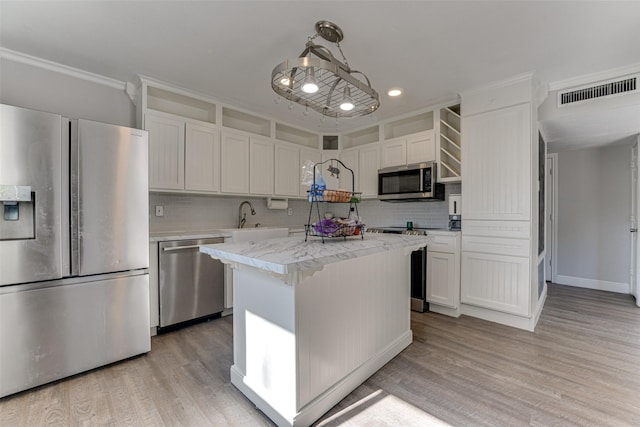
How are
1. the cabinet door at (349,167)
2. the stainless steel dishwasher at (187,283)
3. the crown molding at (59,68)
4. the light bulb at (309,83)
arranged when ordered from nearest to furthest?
the light bulb at (309,83) → the crown molding at (59,68) → the stainless steel dishwasher at (187,283) → the cabinet door at (349,167)

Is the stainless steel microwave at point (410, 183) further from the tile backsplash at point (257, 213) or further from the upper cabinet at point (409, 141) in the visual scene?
the tile backsplash at point (257, 213)

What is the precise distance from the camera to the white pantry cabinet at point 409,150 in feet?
11.4

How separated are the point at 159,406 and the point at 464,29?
3158 mm

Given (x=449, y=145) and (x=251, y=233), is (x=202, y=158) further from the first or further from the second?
(x=449, y=145)

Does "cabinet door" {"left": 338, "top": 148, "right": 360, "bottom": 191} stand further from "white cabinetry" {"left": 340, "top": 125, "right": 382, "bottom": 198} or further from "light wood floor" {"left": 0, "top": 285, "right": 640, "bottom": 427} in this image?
"light wood floor" {"left": 0, "top": 285, "right": 640, "bottom": 427}

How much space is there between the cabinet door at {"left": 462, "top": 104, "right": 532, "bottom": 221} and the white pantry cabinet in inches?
17.2

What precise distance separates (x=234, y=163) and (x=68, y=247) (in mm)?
1836

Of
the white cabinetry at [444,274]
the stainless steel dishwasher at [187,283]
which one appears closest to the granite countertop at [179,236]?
the stainless steel dishwasher at [187,283]

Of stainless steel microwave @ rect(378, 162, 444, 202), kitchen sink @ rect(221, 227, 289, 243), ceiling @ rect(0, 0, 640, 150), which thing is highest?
ceiling @ rect(0, 0, 640, 150)

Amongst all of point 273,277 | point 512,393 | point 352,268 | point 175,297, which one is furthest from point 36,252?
point 512,393

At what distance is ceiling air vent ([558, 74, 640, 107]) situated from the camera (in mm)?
2516

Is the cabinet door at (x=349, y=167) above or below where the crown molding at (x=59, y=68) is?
below

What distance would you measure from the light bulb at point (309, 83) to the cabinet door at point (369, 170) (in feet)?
7.75

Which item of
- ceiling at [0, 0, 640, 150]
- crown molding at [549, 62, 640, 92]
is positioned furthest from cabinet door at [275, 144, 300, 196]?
crown molding at [549, 62, 640, 92]
